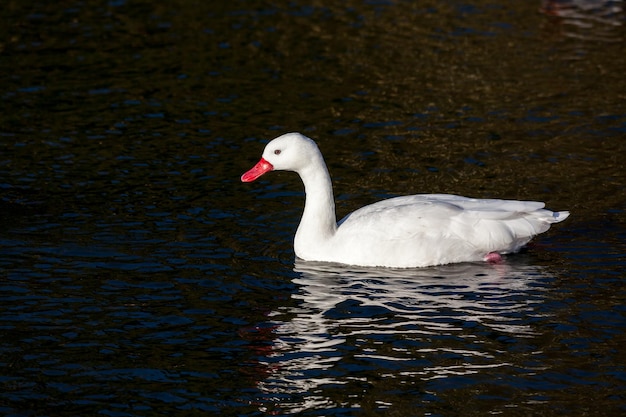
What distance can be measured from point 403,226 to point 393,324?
2025 millimetres

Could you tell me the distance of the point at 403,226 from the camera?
43.0 ft

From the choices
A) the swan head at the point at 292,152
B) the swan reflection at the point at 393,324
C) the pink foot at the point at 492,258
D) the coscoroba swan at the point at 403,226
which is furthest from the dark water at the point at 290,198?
the swan head at the point at 292,152

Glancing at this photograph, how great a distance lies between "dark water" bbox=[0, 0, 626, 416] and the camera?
33.6ft

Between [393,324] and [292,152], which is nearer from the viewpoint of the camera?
[393,324]

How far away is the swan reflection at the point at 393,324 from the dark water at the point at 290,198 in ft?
0.11

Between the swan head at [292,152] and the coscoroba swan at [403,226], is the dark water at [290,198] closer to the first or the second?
the coscoroba swan at [403,226]

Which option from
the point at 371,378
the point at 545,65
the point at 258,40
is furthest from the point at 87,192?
the point at 545,65

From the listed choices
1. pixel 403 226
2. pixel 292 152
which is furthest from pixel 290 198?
pixel 403 226

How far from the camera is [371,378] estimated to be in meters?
10.2

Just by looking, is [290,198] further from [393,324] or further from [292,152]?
[393,324]

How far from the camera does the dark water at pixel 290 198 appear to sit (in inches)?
403

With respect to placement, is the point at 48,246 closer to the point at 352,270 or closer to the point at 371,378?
the point at 352,270

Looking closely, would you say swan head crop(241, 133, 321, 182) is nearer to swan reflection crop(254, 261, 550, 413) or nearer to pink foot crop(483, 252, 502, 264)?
swan reflection crop(254, 261, 550, 413)

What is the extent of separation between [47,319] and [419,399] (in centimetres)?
421
